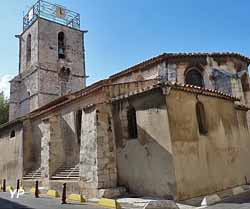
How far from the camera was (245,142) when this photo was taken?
1395 cm

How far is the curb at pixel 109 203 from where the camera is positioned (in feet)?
31.0

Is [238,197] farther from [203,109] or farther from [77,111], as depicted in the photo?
[77,111]

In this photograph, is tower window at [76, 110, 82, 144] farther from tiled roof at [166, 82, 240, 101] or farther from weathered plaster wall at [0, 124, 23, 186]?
tiled roof at [166, 82, 240, 101]

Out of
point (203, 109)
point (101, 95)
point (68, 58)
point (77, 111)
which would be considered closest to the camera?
point (203, 109)

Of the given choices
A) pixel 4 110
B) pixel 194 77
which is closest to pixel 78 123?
pixel 194 77

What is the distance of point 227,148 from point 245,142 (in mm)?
2218

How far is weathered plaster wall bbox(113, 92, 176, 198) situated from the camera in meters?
9.83

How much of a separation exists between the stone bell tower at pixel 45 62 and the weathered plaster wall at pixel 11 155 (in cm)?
912

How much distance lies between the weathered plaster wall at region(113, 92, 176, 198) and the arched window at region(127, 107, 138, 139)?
0.55 ft

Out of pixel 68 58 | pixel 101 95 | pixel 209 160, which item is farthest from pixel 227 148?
pixel 68 58

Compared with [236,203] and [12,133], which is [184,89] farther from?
[12,133]

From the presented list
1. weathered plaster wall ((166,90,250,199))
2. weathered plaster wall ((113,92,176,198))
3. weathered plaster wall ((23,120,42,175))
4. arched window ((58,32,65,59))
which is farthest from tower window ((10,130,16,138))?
arched window ((58,32,65,59))

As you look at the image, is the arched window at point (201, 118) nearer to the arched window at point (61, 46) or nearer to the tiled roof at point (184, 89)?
the tiled roof at point (184, 89)

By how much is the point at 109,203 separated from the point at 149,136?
2.87 m
